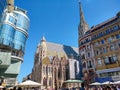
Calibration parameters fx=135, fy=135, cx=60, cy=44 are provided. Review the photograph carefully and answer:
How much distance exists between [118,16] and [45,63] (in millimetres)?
46055

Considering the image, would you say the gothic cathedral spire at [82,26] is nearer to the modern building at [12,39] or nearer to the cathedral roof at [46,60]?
the cathedral roof at [46,60]

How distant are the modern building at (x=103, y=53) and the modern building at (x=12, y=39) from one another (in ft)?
78.5

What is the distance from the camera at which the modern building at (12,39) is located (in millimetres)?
46031

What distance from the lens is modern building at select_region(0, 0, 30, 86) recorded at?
46031 mm

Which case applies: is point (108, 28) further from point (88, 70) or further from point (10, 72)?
point (10, 72)

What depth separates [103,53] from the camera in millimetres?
34188

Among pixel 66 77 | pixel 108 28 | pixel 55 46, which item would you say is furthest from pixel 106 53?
pixel 55 46

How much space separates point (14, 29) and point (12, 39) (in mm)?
4052

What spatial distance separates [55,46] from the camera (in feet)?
282

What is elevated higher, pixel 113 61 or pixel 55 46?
pixel 55 46

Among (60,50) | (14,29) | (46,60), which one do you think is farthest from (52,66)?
(14,29)

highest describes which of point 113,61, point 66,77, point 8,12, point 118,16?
point 8,12

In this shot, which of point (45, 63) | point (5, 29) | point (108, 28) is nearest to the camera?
point (108, 28)

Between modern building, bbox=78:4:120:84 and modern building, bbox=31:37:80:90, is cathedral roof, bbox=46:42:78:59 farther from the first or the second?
modern building, bbox=78:4:120:84
